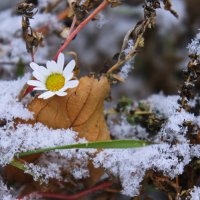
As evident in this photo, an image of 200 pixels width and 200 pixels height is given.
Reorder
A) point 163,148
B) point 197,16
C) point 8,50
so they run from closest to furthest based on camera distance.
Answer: point 163,148, point 8,50, point 197,16

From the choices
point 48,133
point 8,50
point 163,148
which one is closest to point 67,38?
point 48,133

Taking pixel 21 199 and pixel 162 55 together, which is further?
pixel 162 55

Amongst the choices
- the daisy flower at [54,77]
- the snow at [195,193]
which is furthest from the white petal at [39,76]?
the snow at [195,193]

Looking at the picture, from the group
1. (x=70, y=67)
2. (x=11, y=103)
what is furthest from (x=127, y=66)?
(x=11, y=103)

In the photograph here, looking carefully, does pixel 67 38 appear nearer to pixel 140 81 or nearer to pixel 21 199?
pixel 21 199

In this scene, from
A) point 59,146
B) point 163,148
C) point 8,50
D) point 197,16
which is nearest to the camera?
point 59,146

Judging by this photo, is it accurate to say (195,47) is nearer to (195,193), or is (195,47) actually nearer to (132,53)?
(132,53)
